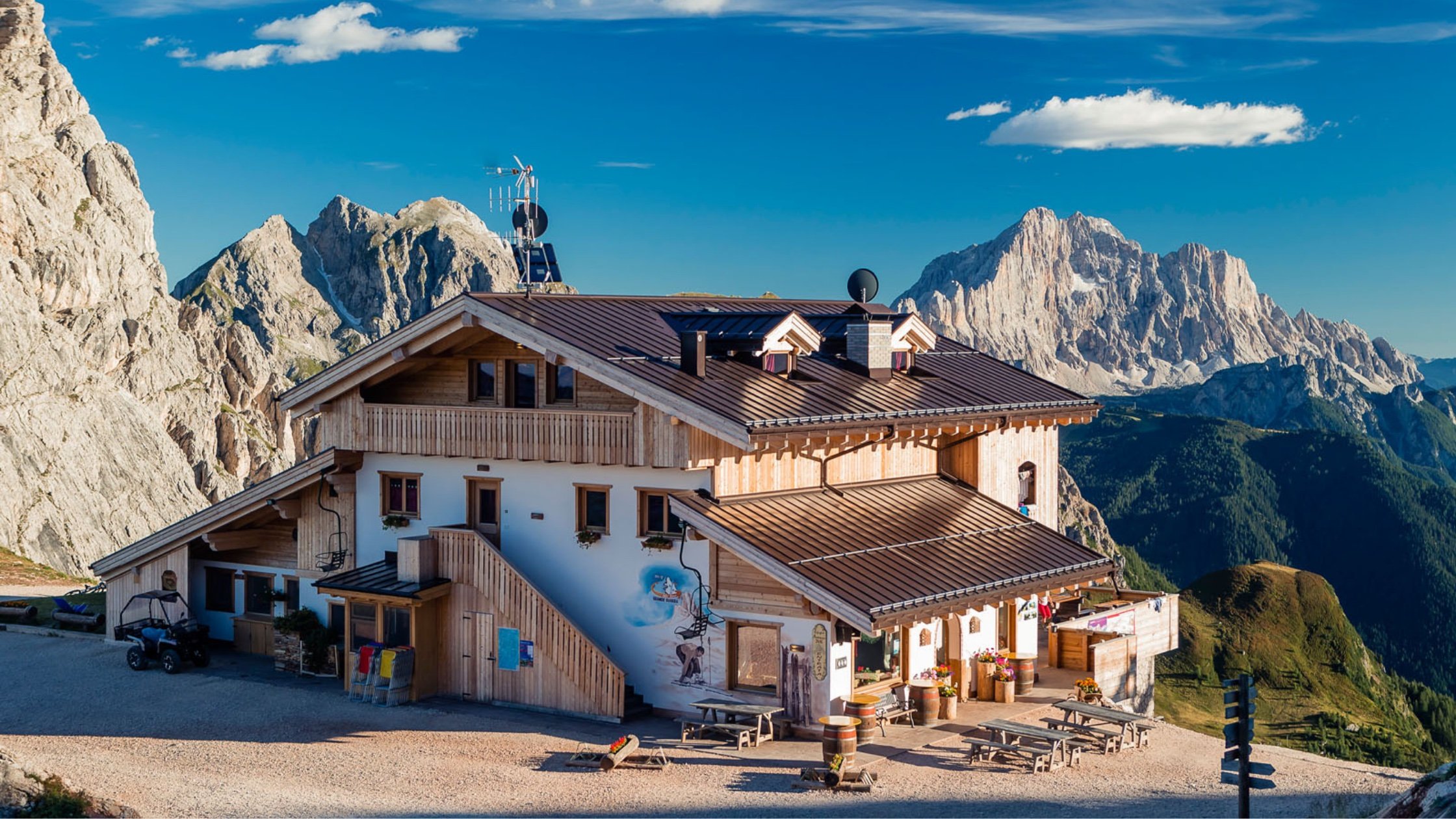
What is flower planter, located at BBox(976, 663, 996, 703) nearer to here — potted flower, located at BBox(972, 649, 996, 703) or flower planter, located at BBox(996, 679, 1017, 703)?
potted flower, located at BBox(972, 649, 996, 703)

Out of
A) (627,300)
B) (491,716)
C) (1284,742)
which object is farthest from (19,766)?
(1284,742)

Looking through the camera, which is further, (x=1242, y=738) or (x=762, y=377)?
(x=762, y=377)

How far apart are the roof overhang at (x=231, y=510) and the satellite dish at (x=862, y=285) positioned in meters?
14.6

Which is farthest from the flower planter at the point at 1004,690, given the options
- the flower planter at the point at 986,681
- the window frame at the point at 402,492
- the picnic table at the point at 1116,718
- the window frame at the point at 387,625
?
the window frame at the point at 402,492

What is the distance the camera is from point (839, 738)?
21.7 metres

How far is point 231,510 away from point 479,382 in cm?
787

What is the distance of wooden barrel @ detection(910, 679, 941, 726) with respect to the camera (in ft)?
84.3

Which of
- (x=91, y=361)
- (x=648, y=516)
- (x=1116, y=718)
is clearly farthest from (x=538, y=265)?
(x=91, y=361)

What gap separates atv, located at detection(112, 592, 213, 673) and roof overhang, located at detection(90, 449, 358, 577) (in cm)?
123

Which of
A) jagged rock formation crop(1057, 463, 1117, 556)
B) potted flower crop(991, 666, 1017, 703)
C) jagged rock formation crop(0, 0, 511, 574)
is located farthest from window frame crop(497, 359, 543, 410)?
jagged rock formation crop(1057, 463, 1117, 556)

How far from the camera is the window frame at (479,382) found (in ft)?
96.8

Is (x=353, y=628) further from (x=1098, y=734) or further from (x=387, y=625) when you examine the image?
(x=1098, y=734)

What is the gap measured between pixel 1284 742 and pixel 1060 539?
34266mm

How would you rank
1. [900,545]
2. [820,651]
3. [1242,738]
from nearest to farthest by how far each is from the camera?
[1242,738]
[820,651]
[900,545]
